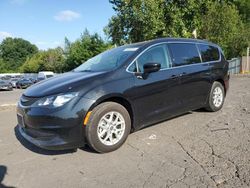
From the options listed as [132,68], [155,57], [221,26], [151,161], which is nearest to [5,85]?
[221,26]

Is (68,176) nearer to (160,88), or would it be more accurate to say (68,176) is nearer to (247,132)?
(160,88)

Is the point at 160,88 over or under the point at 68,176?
over

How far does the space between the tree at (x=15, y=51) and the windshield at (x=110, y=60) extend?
392 ft

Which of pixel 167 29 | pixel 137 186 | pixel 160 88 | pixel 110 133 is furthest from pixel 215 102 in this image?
pixel 167 29

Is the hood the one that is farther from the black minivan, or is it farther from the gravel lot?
the gravel lot

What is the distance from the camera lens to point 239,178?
3.41 metres

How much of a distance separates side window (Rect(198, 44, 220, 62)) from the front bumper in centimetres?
324

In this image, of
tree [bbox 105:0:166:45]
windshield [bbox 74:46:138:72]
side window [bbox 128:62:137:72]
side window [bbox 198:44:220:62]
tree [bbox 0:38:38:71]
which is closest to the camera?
side window [bbox 128:62:137:72]

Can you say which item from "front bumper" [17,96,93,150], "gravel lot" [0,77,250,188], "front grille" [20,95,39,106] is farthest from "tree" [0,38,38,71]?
"front bumper" [17,96,93,150]

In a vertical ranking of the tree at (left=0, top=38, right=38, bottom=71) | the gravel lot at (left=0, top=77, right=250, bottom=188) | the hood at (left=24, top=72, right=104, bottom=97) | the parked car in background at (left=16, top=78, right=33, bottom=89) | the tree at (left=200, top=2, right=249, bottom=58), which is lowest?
the parked car in background at (left=16, top=78, right=33, bottom=89)

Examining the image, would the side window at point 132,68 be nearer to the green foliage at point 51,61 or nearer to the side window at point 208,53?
the side window at point 208,53

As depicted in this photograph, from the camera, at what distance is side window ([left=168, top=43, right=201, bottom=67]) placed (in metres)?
5.61

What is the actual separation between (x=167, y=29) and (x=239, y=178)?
61.0 feet

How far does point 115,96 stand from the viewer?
454 centimetres
